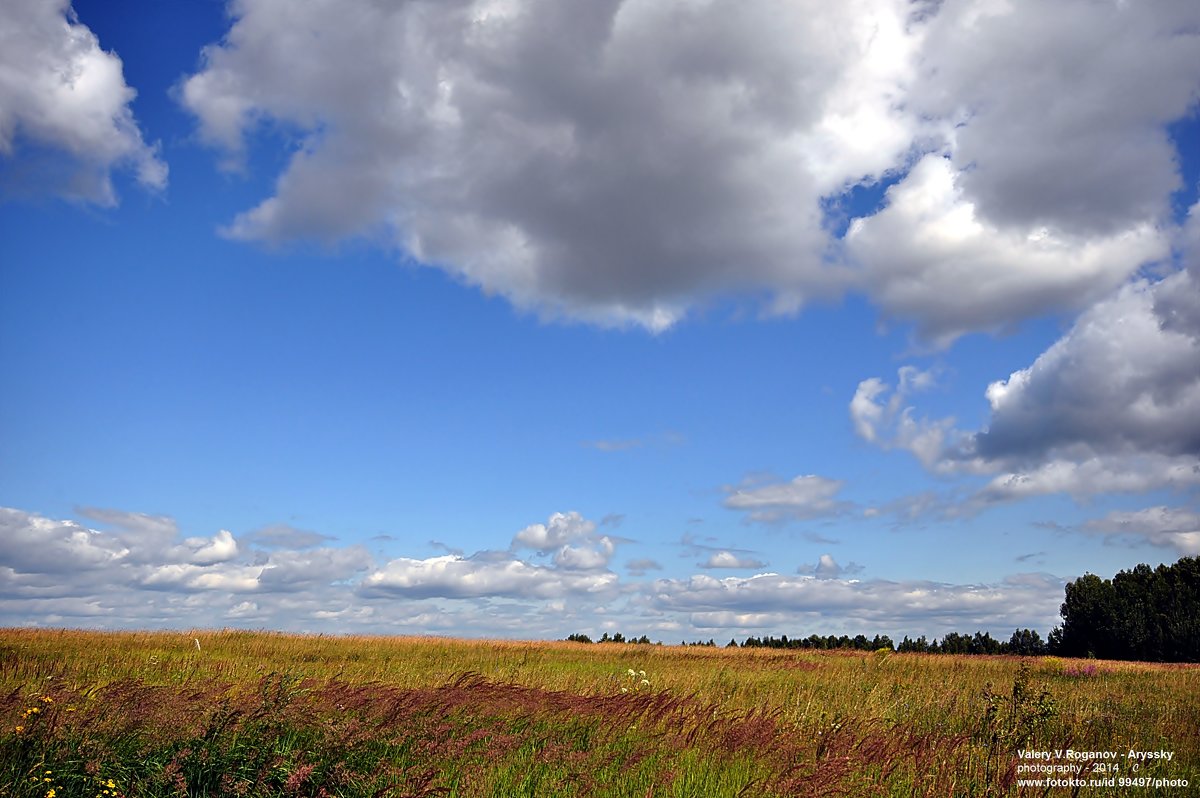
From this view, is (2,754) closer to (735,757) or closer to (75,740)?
(75,740)

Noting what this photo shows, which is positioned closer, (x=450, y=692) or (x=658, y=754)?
(x=658, y=754)

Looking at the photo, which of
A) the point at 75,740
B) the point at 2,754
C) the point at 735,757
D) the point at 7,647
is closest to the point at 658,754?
the point at 735,757

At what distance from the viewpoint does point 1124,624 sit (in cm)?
6278

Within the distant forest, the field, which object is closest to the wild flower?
the field

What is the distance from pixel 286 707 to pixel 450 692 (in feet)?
7.58

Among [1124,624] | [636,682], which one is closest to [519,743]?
[636,682]

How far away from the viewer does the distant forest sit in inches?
2389

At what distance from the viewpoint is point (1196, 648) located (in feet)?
194

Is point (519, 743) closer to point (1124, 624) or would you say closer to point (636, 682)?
point (636, 682)

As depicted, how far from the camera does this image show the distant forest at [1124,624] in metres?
60.7

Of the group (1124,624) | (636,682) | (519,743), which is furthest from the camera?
(1124,624)

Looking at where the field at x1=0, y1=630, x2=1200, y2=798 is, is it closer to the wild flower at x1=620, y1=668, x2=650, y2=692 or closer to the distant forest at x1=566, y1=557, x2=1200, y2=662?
the wild flower at x1=620, y1=668, x2=650, y2=692

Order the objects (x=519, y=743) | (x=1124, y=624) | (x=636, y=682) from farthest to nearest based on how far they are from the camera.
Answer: (x=1124, y=624) → (x=636, y=682) → (x=519, y=743)

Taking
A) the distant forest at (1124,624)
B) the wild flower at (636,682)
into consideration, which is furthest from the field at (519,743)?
the distant forest at (1124,624)
